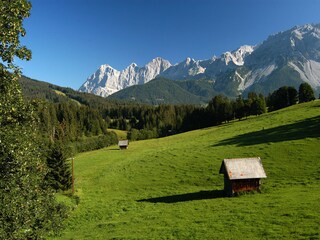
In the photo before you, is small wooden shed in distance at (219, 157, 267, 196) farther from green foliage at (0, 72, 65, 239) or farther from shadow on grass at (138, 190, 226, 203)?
green foliage at (0, 72, 65, 239)

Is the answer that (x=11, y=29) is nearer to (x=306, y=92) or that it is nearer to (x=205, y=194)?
(x=205, y=194)

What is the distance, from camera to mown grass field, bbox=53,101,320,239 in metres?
29.0

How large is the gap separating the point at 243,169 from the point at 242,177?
1738 millimetres

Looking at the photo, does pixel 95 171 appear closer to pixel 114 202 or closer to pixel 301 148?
pixel 114 202

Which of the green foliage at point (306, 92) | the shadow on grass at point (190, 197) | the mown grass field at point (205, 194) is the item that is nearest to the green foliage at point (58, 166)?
the mown grass field at point (205, 194)

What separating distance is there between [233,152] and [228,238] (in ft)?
130

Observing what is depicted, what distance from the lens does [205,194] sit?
45.1 meters

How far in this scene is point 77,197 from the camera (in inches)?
2008

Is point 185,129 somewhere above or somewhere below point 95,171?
above

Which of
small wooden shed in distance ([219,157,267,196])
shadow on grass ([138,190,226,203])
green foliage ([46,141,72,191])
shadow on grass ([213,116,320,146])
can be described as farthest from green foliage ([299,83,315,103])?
green foliage ([46,141,72,191])

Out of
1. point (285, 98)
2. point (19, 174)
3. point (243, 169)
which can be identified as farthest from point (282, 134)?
point (285, 98)

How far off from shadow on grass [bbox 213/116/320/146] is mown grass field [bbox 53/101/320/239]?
0.74 feet

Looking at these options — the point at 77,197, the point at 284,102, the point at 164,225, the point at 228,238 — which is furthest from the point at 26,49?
the point at 284,102

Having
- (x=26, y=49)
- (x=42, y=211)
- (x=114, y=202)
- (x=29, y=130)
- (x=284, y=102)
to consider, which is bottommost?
(x=114, y=202)
